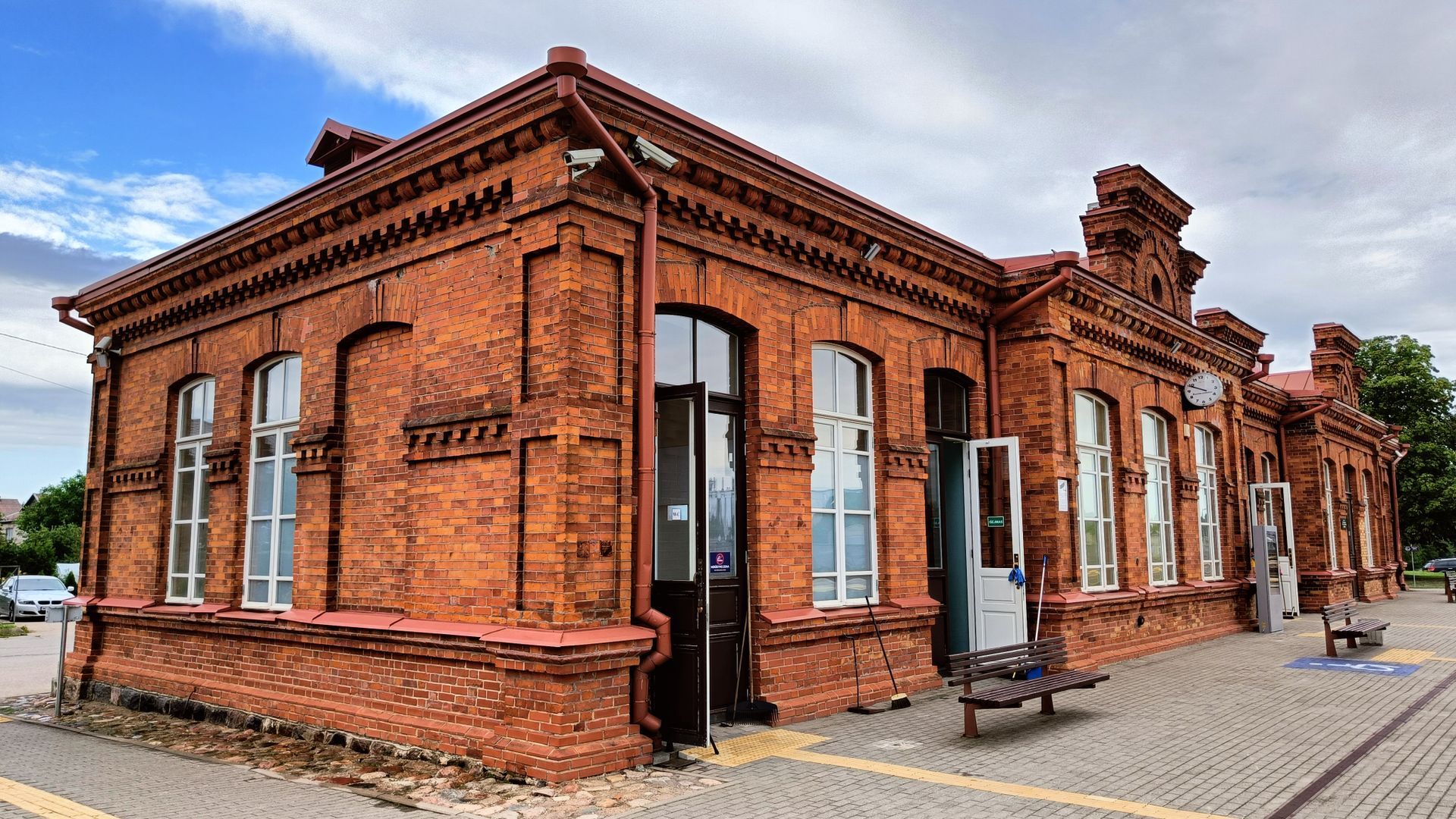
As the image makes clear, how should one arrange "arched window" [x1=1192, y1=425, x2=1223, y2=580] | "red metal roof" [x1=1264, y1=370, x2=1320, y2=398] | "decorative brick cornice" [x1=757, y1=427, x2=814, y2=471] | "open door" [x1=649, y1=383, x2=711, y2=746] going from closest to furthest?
1. "open door" [x1=649, y1=383, x2=711, y2=746]
2. "decorative brick cornice" [x1=757, y1=427, x2=814, y2=471]
3. "arched window" [x1=1192, y1=425, x2=1223, y2=580]
4. "red metal roof" [x1=1264, y1=370, x2=1320, y2=398]

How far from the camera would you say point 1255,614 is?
55.7 ft

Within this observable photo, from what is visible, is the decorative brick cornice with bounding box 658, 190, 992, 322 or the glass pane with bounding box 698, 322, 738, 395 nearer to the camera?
the decorative brick cornice with bounding box 658, 190, 992, 322

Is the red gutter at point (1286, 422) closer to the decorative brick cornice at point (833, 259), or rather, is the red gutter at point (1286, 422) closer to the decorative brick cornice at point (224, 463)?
the decorative brick cornice at point (833, 259)

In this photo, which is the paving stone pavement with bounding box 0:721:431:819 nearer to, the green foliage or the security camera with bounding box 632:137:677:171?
the security camera with bounding box 632:137:677:171

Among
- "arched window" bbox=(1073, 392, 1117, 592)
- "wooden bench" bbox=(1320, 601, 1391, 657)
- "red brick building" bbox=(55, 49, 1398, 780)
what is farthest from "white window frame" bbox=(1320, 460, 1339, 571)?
"arched window" bbox=(1073, 392, 1117, 592)

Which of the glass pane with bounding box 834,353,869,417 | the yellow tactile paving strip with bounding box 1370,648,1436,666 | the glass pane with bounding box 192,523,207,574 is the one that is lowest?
the yellow tactile paving strip with bounding box 1370,648,1436,666

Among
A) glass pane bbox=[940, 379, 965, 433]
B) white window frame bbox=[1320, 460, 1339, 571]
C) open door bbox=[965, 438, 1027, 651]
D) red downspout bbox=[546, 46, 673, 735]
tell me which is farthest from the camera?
white window frame bbox=[1320, 460, 1339, 571]

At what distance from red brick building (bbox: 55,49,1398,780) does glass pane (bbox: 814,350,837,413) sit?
0.08 m

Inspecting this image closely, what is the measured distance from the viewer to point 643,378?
7.43 meters

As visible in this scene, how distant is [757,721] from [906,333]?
462 cm

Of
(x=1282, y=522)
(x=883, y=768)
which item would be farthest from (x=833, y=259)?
(x=1282, y=522)

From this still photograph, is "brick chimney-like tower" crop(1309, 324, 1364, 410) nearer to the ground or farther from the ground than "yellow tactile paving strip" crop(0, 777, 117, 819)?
farther from the ground

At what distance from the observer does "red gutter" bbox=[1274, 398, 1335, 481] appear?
21.9 meters

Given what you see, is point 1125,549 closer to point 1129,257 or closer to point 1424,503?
point 1129,257
